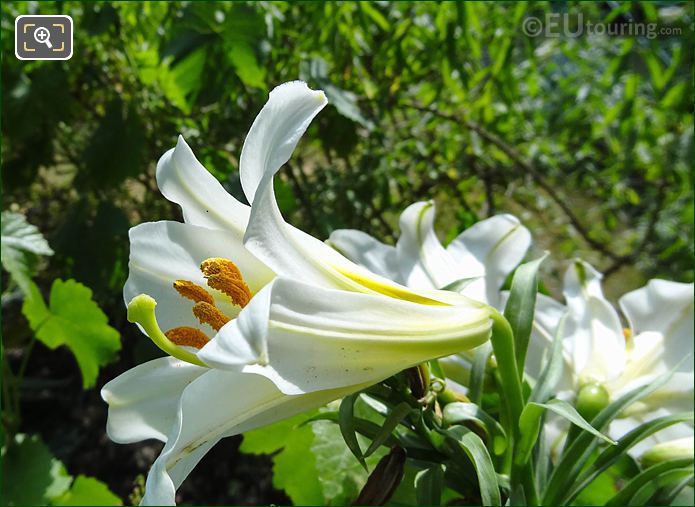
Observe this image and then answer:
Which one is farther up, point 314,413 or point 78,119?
point 78,119

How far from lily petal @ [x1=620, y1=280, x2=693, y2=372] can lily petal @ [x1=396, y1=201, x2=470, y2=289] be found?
13cm

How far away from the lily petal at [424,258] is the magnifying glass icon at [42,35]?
0.26m

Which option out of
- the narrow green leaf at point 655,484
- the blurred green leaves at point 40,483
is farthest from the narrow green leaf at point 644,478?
the blurred green leaves at point 40,483

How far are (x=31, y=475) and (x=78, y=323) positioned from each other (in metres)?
0.16

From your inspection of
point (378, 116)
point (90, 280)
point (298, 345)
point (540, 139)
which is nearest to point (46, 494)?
point (90, 280)

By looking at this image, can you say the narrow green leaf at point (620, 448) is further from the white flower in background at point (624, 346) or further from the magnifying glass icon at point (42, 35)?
the magnifying glass icon at point (42, 35)

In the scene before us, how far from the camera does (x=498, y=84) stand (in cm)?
83

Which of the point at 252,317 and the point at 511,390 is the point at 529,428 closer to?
the point at 511,390

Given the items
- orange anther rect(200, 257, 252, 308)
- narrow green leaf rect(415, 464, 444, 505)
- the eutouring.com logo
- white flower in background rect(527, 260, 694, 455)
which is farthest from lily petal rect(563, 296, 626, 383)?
the eutouring.com logo

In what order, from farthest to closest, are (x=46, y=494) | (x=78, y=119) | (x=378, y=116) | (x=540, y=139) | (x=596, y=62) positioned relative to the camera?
(x=540, y=139)
(x=596, y=62)
(x=378, y=116)
(x=78, y=119)
(x=46, y=494)

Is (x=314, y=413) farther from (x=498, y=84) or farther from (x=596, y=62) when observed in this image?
(x=596, y=62)

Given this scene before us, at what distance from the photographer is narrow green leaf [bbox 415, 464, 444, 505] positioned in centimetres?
33

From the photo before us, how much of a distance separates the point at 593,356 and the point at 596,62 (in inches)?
37.1

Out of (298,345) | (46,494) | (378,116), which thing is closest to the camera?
(298,345)
